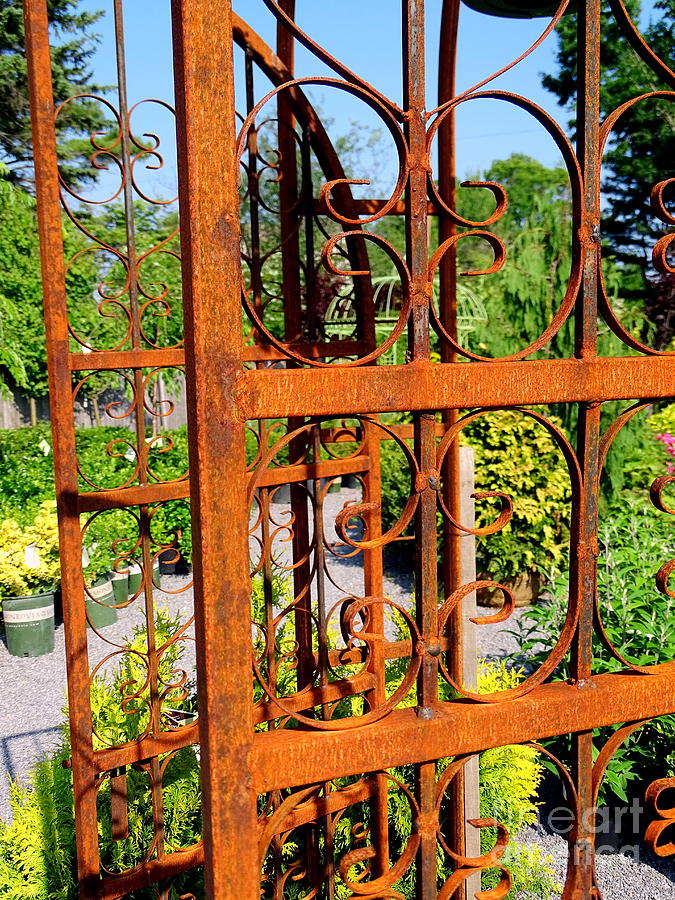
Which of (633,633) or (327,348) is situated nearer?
(327,348)

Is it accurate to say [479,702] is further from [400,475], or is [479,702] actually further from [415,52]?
[400,475]

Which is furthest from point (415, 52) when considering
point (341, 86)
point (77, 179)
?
point (77, 179)

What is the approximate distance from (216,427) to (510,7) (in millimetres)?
1262

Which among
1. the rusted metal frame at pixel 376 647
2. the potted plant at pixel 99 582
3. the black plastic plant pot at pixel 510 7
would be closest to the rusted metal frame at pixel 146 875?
the rusted metal frame at pixel 376 647

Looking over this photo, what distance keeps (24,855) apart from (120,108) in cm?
227

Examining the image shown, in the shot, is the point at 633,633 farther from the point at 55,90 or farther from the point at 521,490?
the point at 55,90

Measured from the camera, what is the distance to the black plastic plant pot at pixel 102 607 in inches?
243

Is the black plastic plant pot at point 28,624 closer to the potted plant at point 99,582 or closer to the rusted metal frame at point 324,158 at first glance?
the potted plant at point 99,582

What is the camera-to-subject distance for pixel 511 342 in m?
6.98

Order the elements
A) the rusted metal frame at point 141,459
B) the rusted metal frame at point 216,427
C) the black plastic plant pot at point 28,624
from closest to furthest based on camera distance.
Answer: the rusted metal frame at point 216,427 → the rusted metal frame at point 141,459 → the black plastic plant pot at point 28,624

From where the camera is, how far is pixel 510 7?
62.9 inches

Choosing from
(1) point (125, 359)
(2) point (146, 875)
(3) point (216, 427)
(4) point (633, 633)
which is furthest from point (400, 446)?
(4) point (633, 633)

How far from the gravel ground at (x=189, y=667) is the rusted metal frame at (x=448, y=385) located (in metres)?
1.14

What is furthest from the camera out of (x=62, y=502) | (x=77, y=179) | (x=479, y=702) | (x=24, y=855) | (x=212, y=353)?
(x=77, y=179)
